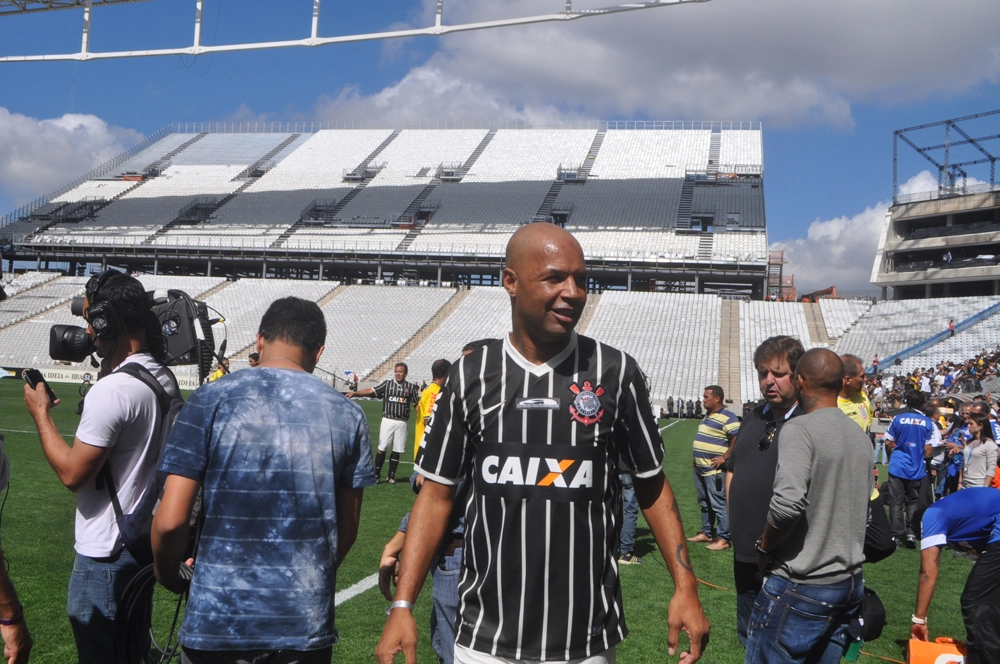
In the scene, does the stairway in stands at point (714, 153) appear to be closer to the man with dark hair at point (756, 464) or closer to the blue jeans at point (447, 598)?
the man with dark hair at point (756, 464)

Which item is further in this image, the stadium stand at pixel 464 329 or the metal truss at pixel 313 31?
the stadium stand at pixel 464 329

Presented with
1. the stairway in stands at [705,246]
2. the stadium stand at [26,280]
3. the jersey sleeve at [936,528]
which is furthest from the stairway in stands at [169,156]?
the jersey sleeve at [936,528]

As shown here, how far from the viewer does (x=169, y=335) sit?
3680mm

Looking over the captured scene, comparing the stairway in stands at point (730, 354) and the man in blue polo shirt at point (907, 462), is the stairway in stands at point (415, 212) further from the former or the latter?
the man in blue polo shirt at point (907, 462)

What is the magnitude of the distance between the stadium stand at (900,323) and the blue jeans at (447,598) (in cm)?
3613

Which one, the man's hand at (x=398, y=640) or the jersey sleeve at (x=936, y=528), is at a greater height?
the jersey sleeve at (x=936, y=528)

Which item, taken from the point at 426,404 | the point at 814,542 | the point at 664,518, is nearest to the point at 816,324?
the point at 426,404

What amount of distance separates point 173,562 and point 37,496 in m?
8.27

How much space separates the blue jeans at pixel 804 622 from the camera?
314 cm

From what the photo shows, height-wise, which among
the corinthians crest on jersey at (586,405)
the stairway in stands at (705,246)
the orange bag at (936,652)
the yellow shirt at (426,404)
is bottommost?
the orange bag at (936,652)

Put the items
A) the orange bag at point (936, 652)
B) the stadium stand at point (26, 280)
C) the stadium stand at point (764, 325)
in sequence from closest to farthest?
the orange bag at point (936, 652) → the stadium stand at point (764, 325) → the stadium stand at point (26, 280)

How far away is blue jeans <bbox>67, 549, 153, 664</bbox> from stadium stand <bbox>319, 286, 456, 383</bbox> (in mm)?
33376

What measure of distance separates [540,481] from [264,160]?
70.6 metres

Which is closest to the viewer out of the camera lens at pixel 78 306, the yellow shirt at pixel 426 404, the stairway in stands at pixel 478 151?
the camera lens at pixel 78 306
